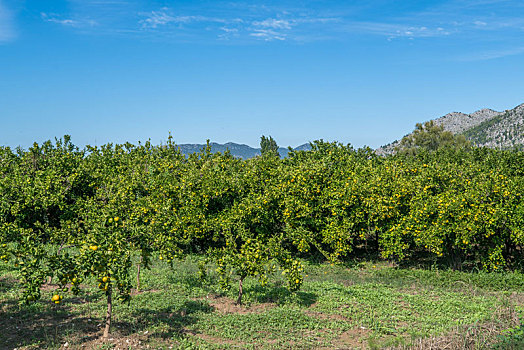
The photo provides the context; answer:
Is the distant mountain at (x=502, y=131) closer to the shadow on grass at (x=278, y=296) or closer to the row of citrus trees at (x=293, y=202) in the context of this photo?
the row of citrus trees at (x=293, y=202)

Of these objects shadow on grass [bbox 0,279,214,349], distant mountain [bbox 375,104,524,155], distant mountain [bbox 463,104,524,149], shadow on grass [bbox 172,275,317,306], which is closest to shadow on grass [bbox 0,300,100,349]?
shadow on grass [bbox 0,279,214,349]

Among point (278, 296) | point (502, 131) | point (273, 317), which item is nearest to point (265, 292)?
point (278, 296)

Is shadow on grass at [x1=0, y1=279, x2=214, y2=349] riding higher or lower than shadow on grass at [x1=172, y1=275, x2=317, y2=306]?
higher

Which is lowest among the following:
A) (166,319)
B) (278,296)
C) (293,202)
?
(278,296)

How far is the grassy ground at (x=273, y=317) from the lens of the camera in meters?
9.23

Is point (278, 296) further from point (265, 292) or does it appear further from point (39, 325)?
point (39, 325)

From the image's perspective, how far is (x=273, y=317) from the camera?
11.0 metres

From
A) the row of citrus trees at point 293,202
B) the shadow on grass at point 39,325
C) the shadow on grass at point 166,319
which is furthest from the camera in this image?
the row of citrus trees at point 293,202

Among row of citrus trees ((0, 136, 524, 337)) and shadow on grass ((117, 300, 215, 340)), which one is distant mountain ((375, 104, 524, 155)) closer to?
row of citrus trees ((0, 136, 524, 337))

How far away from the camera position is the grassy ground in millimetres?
9225

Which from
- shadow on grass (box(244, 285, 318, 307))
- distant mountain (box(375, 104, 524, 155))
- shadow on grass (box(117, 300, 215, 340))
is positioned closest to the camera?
shadow on grass (box(117, 300, 215, 340))

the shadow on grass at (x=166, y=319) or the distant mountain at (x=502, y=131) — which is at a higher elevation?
the distant mountain at (x=502, y=131)

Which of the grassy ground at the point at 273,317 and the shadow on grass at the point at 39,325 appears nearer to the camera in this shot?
the shadow on grass at the point at 39,325

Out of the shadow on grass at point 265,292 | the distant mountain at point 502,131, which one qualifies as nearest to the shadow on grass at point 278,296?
the shadow on grass at point 265,292
